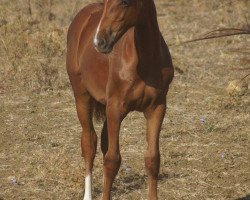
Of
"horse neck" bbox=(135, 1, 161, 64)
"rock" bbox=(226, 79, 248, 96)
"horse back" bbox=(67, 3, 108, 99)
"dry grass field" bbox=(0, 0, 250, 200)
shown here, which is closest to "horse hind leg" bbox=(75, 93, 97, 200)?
"horse back" bbox=(67, 3, 108, 99)

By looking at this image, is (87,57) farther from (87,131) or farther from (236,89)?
(236,89)

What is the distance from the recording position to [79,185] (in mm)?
4961

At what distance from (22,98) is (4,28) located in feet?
11.4

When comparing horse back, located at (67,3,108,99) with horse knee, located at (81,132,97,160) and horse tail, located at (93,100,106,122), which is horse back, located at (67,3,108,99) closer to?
horse tail, located at (93,100,106,122)

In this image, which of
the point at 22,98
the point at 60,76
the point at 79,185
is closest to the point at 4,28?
the point at 60,76

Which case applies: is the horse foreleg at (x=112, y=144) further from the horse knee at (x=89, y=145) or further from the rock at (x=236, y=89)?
the rock at (x=236, y=89)

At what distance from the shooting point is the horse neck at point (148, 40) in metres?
3.65

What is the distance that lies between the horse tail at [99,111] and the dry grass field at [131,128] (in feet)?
1.86

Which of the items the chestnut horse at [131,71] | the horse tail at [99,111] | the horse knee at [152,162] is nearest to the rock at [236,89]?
the horse tail at [99,111]

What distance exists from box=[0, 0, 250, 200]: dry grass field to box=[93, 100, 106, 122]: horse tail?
0.57 metres

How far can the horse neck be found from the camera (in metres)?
A: 3.65

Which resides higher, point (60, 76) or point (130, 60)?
point (130, 60)

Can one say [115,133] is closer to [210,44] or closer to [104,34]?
[104,34]

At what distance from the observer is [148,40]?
12.1ft
